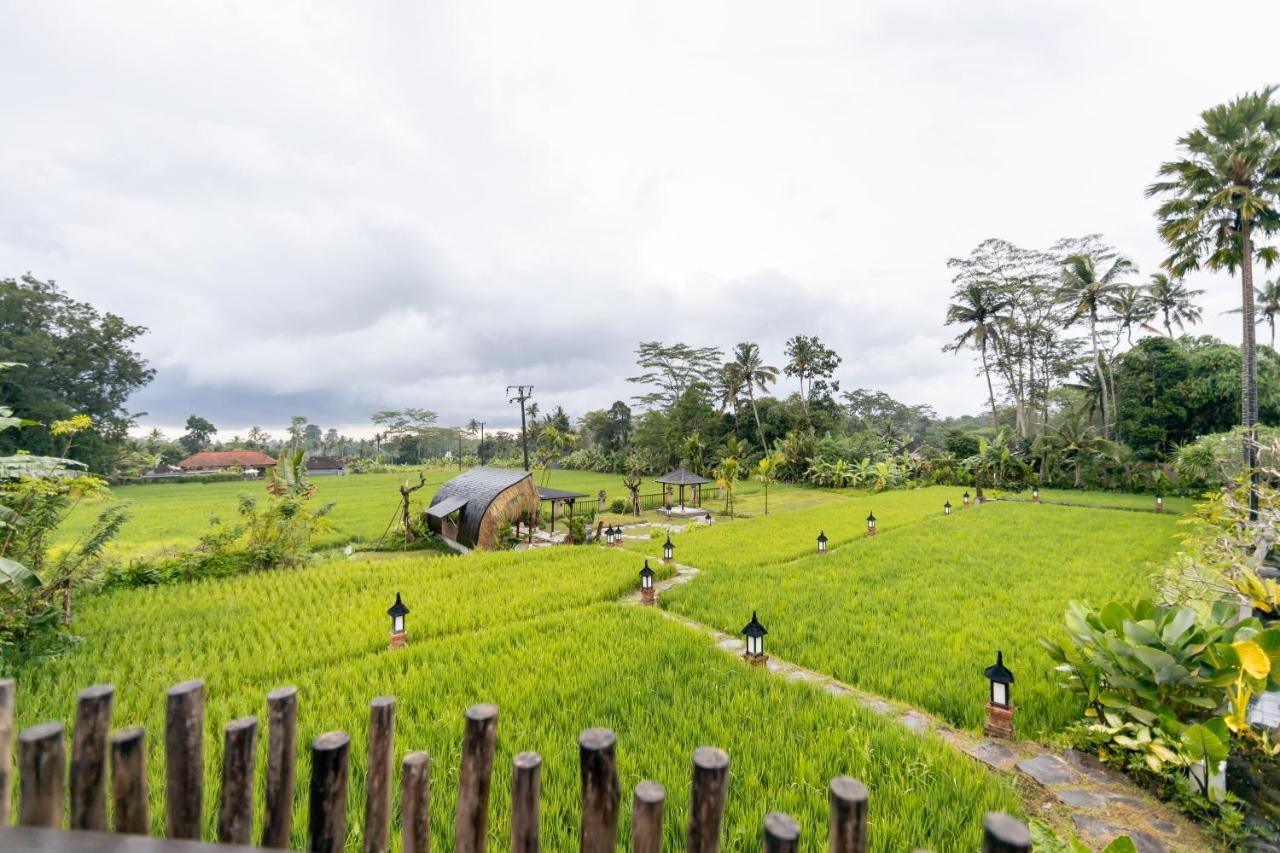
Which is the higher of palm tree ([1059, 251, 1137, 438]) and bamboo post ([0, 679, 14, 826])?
palm tree ([1059, 251, 1137, 438])

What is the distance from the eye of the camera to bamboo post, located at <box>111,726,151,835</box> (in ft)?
4.17

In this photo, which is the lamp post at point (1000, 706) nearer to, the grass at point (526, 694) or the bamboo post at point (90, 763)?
the grass at point (526, 694)

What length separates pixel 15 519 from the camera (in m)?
5.29

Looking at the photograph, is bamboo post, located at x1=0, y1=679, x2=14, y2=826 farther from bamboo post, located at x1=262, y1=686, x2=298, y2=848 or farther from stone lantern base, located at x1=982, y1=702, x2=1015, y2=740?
stone lantern base, located at x1=982, y1=702, x2=1015, y2=740

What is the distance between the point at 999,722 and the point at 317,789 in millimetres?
4532

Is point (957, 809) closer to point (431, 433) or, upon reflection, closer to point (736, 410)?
point (736, 410)

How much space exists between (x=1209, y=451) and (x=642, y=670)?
22.7 meters

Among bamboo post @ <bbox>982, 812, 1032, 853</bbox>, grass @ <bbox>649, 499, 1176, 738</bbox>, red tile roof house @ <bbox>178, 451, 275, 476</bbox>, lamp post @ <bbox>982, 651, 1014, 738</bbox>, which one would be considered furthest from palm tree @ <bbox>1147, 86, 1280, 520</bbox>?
red tile roof house @ <bbox>178, 451, 275, 476</bbox>

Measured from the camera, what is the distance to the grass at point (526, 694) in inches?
116

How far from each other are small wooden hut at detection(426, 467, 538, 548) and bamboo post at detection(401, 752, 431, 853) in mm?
10702

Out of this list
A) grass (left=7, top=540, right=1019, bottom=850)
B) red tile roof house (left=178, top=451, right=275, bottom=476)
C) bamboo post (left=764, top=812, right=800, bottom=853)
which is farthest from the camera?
red tile roof house (left=178, top=451, right=275, bottom=476)

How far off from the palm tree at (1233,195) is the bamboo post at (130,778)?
685 inches

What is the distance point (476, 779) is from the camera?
150cm

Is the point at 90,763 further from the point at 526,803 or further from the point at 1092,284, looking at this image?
the point at 1092,284
